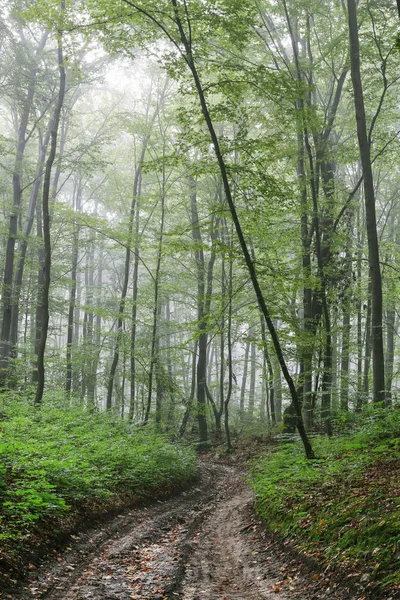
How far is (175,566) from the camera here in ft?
18.4

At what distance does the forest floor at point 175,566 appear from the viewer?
4.50 meters

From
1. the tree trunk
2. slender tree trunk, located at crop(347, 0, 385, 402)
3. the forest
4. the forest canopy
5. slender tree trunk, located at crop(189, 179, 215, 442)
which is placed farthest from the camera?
slender tree trunk, located at crop(189, 179, 215, 442)

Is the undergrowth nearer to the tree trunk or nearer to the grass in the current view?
the grass

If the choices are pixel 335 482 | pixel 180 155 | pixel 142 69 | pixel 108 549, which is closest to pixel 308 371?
pixel 335 482

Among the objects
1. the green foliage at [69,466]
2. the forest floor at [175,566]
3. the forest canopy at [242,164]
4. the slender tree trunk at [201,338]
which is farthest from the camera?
the slender tree trunk at [201,338]

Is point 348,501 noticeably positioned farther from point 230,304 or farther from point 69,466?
point 230,304

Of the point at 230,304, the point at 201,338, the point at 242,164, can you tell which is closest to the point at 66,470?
the point at 230,304

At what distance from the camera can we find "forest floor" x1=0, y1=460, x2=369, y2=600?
4.50 metres

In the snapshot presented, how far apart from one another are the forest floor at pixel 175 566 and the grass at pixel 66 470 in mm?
375

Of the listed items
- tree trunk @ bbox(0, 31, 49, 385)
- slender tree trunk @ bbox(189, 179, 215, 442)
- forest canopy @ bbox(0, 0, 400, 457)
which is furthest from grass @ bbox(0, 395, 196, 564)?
slender tree trunk @ bbox(189, 179, 215, 442)

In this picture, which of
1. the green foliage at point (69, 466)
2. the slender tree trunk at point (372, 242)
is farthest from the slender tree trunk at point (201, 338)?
the slender tree trunk at point (372, 242)

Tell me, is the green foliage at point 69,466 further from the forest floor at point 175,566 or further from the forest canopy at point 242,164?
the forest canopy at point 242,164

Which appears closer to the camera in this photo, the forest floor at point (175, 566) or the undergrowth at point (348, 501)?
the undergrowth at point (348, 501)

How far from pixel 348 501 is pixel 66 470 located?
4.07 meters
